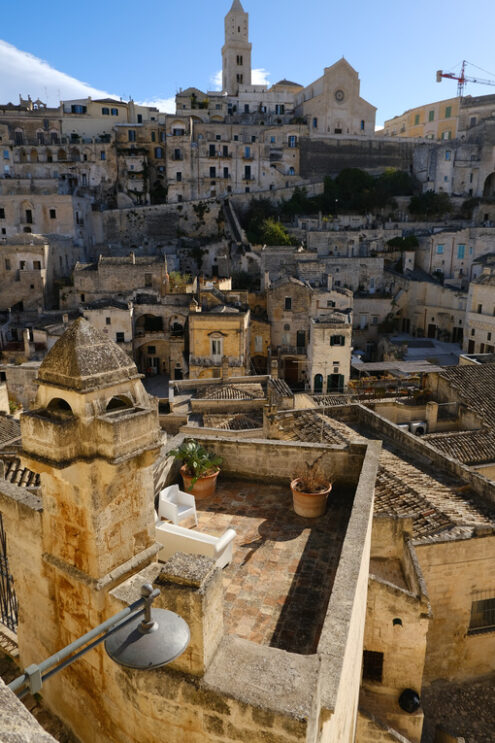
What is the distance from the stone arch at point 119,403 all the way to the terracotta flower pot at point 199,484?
3.25 m

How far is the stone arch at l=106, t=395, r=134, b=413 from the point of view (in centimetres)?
496

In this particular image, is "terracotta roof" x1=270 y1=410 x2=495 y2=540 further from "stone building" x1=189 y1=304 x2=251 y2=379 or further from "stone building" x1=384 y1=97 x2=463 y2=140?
"stone building" x1=384 y1=97 x2=463 y2=140

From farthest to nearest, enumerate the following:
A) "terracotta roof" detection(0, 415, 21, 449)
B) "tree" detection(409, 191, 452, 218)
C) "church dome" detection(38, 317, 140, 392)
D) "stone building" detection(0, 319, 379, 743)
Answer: "tree" detection(409, 191, 452, 218) → "terracotta roof" detection(0, 415, 21, 449) → "church dome" detection(38, 317, 140, 392) → "stone building" detection(0, 319, 379, 743)

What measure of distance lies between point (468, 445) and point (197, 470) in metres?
11.9

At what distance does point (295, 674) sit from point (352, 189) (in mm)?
59811

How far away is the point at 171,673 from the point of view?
13.4ft

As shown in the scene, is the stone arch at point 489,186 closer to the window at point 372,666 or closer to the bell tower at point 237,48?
the bell tower at point 237,48

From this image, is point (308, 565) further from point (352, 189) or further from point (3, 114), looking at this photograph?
point (3, 114)

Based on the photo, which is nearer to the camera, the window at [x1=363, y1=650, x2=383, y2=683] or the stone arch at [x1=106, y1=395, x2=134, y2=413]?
the stone arch at [x1=106, y1=395, x2=134, y2=413]

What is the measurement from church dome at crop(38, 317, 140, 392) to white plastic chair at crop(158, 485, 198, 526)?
2.81 m

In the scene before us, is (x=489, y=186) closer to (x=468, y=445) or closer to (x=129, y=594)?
(x=468, y=445)

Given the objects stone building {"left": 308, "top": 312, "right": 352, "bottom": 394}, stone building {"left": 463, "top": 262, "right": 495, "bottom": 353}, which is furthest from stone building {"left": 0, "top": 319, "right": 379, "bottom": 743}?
stone building {"left": 463, "top": 262, "right": 495, "bottom": 353}

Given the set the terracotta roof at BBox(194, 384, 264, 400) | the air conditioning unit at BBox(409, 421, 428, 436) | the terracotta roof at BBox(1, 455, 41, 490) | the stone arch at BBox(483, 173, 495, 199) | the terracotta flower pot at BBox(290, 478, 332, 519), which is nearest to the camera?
the terracotta flower pot at BBox(290, 478, 332, 519)

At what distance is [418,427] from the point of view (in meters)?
19.1
